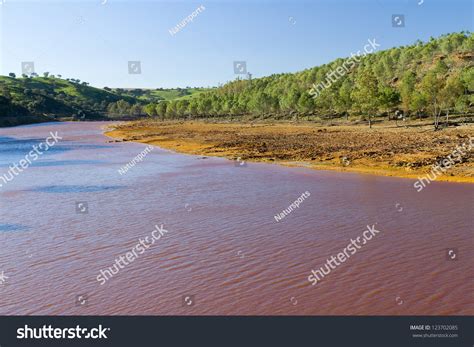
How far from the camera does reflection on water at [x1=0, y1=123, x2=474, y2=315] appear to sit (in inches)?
523

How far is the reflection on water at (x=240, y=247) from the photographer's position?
13273 mm

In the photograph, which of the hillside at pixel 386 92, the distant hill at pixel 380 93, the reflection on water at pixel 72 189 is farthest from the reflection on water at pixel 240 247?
the hillside at pixel 386 92

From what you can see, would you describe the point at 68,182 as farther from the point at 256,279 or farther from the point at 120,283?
the point at 256,279

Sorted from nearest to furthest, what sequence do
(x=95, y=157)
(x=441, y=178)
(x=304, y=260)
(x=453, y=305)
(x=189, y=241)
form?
(x=453, y=305)
(x=304, y=260)
(x=189, y=241)
(x=441, y=178)
(x=95, y=157)

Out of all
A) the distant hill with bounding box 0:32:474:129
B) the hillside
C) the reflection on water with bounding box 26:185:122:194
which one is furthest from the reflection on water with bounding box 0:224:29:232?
the hillside

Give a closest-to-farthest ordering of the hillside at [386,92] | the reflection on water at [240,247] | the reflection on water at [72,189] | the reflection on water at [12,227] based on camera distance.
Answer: the reflection on water at [240,247], the reflection on water at [12,227], the reflection on water at [72,189], the hillside at [386,92]

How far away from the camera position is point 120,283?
14859mm

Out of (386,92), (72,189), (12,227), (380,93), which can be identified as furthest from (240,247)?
(386,92)

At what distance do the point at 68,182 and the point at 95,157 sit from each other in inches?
821

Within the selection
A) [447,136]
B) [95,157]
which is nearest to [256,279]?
[95,157]

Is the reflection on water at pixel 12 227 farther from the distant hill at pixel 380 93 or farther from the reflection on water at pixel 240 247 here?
the distant hill at pixel 380 93

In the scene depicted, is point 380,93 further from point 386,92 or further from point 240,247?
point 240,247

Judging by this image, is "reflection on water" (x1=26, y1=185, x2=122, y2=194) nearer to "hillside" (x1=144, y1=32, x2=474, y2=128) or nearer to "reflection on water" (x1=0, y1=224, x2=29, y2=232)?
"reflection on water" (x1=0, y1=224, x2=29, y2=232)
